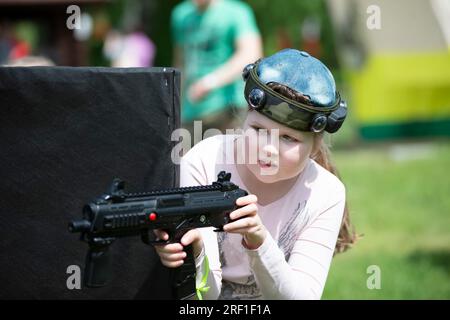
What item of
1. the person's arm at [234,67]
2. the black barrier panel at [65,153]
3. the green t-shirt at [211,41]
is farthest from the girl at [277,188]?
the green t-shirt at [211,41]

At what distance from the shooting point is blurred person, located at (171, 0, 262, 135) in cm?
705

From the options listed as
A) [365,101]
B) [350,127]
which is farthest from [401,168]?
[350,127]

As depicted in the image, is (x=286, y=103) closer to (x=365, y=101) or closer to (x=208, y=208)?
(x=208, y=208)

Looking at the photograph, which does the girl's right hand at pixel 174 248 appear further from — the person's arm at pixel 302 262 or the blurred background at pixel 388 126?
the blurred background at pixel 388 126

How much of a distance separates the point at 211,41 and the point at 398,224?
2507mm

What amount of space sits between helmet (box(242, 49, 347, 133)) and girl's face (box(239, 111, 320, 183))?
4 cm

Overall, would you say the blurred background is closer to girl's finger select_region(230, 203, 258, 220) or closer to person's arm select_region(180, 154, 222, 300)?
person's arm select_region(180, 154, 222, 300)

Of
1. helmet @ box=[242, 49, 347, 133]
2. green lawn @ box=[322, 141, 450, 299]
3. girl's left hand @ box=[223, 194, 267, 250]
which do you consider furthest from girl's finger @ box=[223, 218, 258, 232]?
green lawn @ box=[322, 141, 450, 299]

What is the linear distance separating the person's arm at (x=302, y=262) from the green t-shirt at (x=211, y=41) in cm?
383

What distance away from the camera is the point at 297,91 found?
2.90 m

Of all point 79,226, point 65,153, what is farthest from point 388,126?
point 79,226

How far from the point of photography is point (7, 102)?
306cm

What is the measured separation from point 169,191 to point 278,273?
571 millimetres

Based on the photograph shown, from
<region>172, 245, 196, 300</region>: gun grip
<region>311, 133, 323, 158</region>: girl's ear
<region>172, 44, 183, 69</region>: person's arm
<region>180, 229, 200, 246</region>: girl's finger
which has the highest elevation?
<region>172, 44, 183, 69</region>: person's arm
